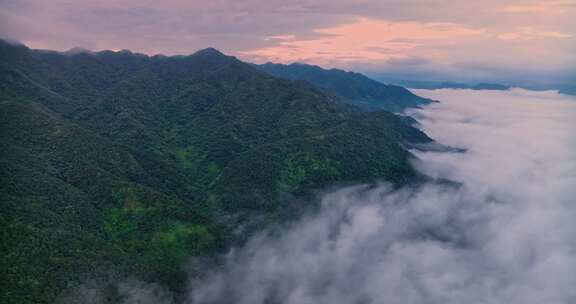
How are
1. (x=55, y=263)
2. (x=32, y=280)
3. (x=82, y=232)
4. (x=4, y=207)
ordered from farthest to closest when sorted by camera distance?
(x=82, y=232), (x=4, y=207), (x=55, y=263), (x=32, y=280)

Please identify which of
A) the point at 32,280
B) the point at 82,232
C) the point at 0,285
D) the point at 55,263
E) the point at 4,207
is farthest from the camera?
the point at 82,232

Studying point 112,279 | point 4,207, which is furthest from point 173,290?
point 4,207

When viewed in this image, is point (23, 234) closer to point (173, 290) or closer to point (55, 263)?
point (55, 263)

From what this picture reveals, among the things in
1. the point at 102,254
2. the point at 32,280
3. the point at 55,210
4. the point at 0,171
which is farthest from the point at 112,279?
the point at 0,171

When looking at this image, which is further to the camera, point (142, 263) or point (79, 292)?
point (142, 263)

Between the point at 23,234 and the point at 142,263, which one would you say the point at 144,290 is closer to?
the point at 142,263

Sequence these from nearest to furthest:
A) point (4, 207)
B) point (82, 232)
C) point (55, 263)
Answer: point (55, 263), point (4, 207), point (82, 232)

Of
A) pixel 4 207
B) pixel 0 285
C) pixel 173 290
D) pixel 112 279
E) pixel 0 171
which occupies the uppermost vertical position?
pixel 0 171

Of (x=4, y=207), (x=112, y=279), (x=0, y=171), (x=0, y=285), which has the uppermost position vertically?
(x=0, y=171)

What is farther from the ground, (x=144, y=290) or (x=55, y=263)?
(x=55, y=263)
